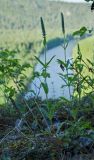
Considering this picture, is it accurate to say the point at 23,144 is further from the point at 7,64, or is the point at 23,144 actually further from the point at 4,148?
the point at 7,64

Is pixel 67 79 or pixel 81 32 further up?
pixel 81 32

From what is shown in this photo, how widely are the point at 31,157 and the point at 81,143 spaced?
0.35m

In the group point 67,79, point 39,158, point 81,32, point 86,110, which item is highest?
point 81,32

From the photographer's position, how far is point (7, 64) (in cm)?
388

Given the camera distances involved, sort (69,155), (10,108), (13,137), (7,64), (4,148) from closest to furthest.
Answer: (69,155)
(4,148)
(13,137)
(7,64)
(10,108)

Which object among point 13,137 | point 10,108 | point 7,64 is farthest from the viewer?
point 10,108

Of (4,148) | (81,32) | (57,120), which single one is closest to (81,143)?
(4,148)

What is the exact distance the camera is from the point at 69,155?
2898mm

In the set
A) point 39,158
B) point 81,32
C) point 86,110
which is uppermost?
point 81,32

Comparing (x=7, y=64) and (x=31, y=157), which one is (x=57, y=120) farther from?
(x=31, y=157)

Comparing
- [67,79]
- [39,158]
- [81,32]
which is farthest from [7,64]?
[39,158]

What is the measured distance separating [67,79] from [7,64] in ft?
2.11

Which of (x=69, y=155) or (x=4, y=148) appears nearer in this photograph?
(x=69, y=155)

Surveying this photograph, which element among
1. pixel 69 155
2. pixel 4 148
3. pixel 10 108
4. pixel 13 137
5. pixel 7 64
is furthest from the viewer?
pixel 10 108
